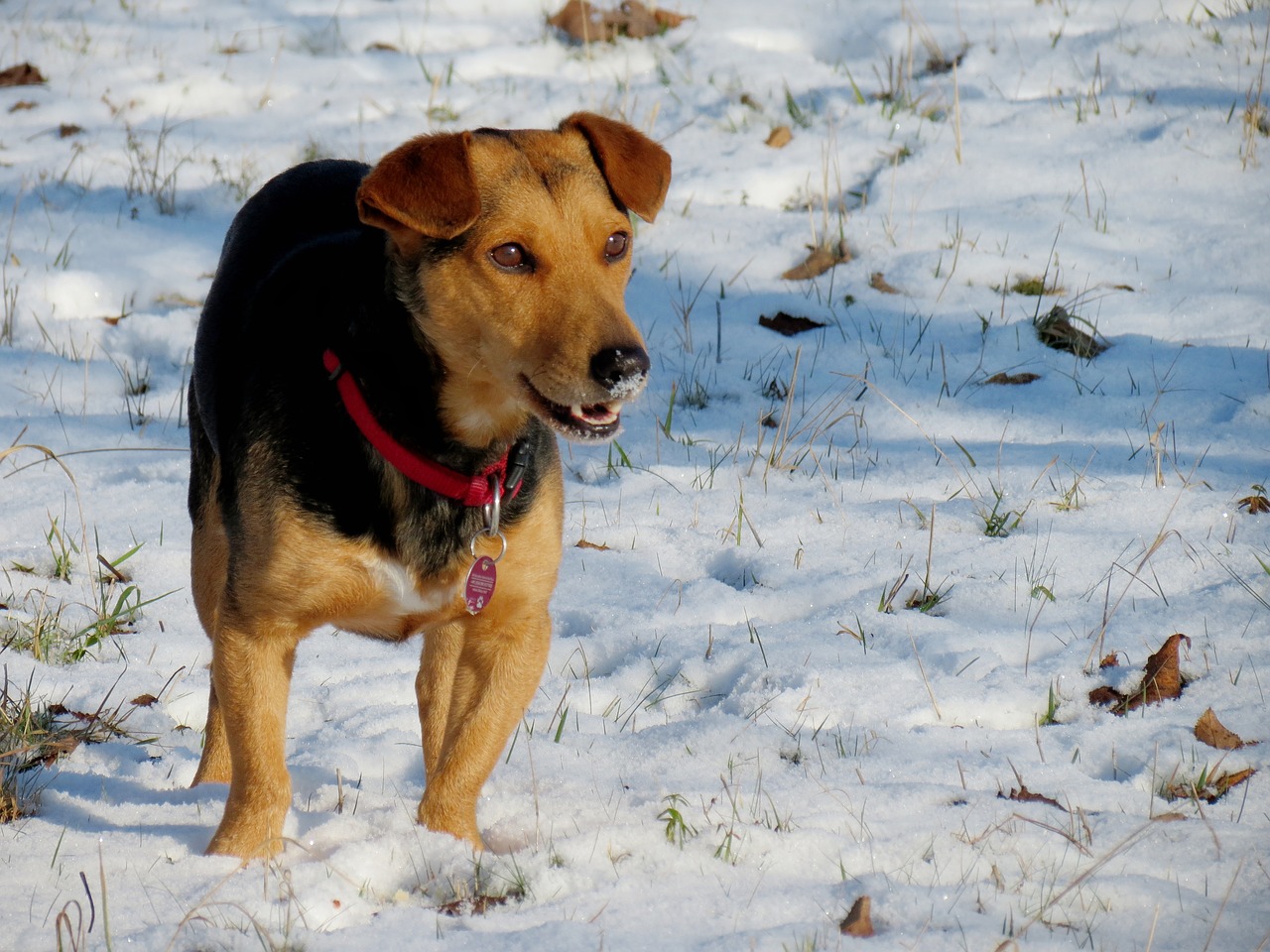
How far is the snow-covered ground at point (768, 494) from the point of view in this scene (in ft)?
9.13

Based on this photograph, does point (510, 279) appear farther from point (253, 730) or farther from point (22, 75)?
point (22, 75)

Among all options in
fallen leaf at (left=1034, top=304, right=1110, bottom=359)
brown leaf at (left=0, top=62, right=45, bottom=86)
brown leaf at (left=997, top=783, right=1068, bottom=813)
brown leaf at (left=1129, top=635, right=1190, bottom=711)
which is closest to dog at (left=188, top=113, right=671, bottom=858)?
brown leaf at (left=997, top=783, right=1068, bottom=813)

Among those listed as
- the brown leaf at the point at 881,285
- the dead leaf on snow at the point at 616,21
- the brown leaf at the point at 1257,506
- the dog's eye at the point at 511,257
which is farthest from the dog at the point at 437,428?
the dead leaf on snow at the point at 616,21

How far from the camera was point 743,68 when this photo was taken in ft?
27.6

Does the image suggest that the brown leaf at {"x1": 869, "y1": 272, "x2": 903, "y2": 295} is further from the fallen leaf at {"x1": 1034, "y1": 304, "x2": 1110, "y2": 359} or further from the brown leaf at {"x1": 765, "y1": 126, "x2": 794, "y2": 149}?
the brown leaf at {"x1": 765, "y1": 126, "x2": 794, "y2": 149}

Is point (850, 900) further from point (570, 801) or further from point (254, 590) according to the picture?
point (254, 590)

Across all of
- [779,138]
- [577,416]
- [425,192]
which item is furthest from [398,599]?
[779,138]

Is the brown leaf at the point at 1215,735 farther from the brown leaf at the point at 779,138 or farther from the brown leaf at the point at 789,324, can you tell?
the brown leaf at the point at 779,138

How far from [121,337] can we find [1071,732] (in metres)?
4.55

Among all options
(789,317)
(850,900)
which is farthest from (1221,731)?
(789,317)

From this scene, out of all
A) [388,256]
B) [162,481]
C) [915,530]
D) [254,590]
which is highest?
[388,256]

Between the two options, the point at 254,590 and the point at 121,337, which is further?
the point at 121,337

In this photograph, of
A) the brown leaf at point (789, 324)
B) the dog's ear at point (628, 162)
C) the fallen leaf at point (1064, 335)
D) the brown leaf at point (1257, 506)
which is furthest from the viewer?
the brown leaf at point (789, 324)

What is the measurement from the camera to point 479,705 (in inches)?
127
